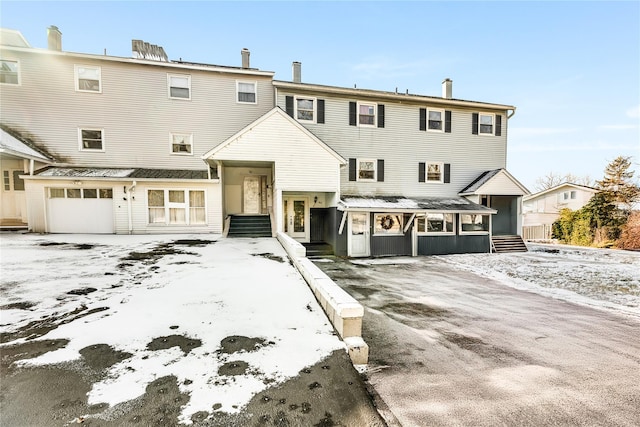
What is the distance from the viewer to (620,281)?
8547mm

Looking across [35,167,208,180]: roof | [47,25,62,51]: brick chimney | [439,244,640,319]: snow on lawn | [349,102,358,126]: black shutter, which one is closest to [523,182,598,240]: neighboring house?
[439,244,640,319]: snow on lawn

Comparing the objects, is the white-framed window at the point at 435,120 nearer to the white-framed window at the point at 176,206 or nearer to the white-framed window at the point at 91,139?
the white-framed window at the point at 176,206

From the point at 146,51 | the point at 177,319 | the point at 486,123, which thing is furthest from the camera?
the point at 486,123

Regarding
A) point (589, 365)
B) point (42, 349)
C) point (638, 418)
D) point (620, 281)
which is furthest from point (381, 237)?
point (42, 349)

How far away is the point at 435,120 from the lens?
1611cm

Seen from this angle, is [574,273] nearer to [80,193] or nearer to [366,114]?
[366,114]

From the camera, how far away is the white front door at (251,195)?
1461cm

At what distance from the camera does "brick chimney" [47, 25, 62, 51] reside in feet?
40.7

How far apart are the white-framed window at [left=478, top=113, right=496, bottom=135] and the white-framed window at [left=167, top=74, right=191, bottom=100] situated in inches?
669

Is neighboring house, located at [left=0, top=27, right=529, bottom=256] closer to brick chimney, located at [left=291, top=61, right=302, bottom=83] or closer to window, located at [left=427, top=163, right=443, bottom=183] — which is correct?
window, located at [left=427, top=163, right=443, bottom=183]

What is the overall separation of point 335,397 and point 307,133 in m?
11.2

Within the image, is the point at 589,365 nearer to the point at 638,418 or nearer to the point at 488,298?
the point at 638,418

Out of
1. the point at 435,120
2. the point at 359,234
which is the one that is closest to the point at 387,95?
the point at 435,120

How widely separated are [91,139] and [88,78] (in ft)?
9.43
